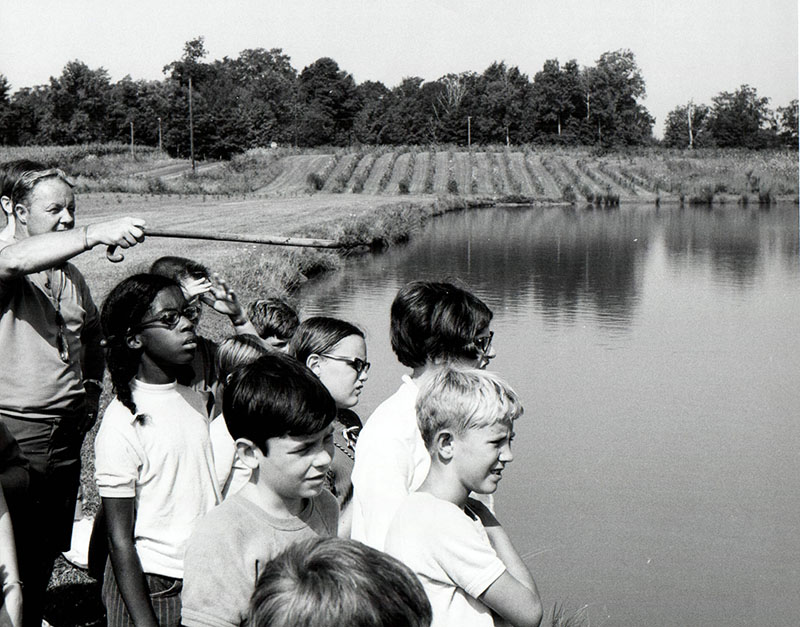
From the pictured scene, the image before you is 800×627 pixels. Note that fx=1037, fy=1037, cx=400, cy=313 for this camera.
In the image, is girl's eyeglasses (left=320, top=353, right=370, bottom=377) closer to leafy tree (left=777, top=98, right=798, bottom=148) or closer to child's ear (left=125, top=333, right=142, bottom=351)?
child's ear (left=125, top=333, right=142, bottom=351)

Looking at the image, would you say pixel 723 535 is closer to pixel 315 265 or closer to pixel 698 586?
pixel 698 586

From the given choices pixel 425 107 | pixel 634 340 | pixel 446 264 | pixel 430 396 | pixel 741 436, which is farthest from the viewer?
pixel 425 107

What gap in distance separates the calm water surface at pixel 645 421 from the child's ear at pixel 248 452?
3682 mm

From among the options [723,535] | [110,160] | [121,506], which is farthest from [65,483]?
[110,160]

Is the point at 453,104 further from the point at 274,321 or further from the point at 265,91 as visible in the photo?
the point at 274,321

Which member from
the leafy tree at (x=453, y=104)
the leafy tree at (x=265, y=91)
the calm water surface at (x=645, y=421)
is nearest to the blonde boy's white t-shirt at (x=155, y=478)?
the calm water surface at (x=645, y=421)

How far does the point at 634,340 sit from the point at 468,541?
35.0 feet

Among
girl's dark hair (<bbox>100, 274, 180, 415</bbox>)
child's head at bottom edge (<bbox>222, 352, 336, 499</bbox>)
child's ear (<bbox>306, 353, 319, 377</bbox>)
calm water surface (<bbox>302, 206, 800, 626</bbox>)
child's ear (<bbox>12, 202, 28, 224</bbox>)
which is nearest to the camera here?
child's head at bottom edge (<bbox>222, 352, 336, 499</bbox>)

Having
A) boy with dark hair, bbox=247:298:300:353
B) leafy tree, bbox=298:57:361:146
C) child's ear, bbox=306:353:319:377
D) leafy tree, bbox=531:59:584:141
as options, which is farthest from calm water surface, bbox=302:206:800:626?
leafy tree, bbox=298:57:361:146

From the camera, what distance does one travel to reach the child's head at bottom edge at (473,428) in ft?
7.68

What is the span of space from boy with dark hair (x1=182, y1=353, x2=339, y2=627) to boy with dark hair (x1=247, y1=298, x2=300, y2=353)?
1453 mm

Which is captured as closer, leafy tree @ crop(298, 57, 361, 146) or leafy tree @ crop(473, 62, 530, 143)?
leafy tree @ crop(473, 62, 530, 143)

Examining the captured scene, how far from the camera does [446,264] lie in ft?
64.6

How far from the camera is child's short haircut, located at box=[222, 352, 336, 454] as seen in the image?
7.59ft
